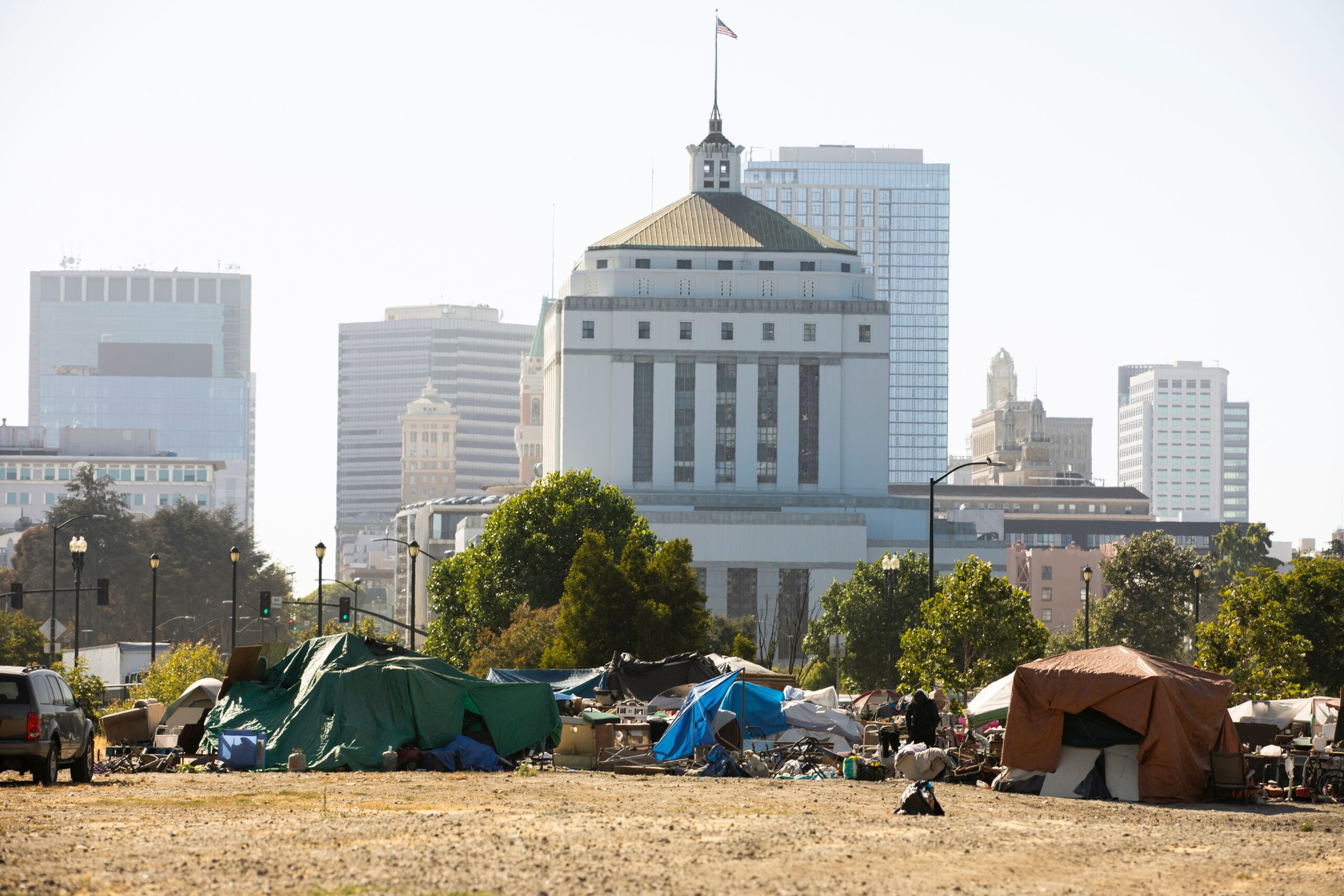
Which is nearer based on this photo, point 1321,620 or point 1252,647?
point 1252,647

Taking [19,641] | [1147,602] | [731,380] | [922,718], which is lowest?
[19,641]

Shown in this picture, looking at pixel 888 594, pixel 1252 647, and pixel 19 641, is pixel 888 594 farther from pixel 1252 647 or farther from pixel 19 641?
pixel 19 641

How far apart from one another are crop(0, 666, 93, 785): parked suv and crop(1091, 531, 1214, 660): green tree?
7386 cm

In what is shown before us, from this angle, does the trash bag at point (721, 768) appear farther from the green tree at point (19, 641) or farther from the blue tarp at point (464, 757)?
the green tree at point (19, 641)

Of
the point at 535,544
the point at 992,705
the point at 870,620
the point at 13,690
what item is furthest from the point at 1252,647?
the point at 870,620

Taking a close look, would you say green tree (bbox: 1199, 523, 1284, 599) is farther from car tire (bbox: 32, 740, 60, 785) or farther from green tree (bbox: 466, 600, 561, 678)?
car tire (bbox: 32, 740, 60, 785)

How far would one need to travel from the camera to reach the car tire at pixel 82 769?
26.5 metres

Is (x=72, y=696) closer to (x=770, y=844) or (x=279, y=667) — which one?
(x=279, y=667)

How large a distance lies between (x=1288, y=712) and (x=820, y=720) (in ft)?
31.6

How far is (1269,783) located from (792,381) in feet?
371

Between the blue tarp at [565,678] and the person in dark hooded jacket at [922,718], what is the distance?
15.7 m

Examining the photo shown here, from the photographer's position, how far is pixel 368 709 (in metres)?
31.6

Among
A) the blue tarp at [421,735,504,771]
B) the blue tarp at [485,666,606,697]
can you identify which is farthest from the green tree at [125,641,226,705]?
the blue tarp at [421,735,504,771]

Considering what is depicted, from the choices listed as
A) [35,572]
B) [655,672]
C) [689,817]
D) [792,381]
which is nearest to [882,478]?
[792,381]
